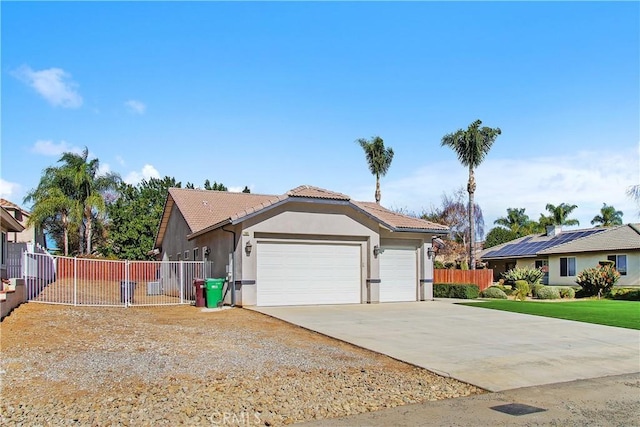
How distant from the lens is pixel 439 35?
1511 centimetres

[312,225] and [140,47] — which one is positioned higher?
[140,47]

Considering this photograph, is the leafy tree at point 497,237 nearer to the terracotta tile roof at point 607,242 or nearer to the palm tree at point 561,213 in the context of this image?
the palm tree at point 561,213

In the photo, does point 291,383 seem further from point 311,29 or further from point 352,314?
point 311,29

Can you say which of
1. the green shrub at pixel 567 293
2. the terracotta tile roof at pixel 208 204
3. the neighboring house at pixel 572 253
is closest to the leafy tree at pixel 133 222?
the terracotta tile roof at pixel 208 204

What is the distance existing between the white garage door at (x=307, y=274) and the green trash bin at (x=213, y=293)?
4.58 ft

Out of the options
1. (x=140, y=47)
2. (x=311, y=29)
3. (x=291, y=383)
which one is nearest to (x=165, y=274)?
(x=140, y=47)

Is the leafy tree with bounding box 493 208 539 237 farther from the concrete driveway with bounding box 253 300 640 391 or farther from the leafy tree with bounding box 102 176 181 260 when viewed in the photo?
the concrete driveway with bounding box 253 300 640 391

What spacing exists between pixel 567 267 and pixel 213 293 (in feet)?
98.2

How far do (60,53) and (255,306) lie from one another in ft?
32.7

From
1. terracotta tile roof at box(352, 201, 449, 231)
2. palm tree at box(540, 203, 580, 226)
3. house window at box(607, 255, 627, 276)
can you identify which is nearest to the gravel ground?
terracotta tile roof at box(352, 201, 449, 231)

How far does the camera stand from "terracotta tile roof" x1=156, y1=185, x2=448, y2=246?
19870 mm

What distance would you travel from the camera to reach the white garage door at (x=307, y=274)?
61.8 feet

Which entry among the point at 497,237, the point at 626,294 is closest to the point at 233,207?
the point at 626,294

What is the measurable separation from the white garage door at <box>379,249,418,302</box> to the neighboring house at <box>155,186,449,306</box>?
4 centimetres
